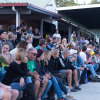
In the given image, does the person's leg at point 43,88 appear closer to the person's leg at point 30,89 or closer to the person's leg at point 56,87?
the person's leg at point 56,87

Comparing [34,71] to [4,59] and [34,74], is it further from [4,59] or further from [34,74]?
[4,59]

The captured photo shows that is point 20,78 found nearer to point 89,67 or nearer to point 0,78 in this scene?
point 0,78

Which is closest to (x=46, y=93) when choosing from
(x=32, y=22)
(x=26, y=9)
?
(x=26, y=9)

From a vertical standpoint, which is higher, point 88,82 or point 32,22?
point 32,22

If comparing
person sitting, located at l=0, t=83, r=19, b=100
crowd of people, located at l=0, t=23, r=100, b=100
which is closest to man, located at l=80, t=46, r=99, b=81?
crowd of people, located at l=0, t=23, r=100, b=100

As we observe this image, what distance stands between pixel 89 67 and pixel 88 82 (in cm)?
63

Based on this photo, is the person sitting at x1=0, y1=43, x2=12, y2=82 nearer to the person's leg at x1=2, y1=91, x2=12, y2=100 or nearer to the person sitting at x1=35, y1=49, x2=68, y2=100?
the person sitting at x1=35, y1=49, x2=68, y2=100

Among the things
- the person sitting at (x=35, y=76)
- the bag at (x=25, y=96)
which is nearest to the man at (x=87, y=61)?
the person sitting at (x=35, y=76)

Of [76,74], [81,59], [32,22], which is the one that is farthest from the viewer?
[32,22]

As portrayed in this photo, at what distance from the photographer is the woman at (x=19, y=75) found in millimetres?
5099

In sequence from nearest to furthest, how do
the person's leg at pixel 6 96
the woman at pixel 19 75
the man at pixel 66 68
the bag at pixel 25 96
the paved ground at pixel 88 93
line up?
the person's leg at pixel 6 96, the woman at pixel 19 75, the bag at pixel 25 96, the paved ground at pixel 88 93, the man at pixel 66 68

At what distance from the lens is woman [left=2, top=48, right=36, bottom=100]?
201 inches

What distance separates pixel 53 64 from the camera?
7.07 m

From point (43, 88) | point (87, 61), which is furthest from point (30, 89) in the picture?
point (87, 61)
